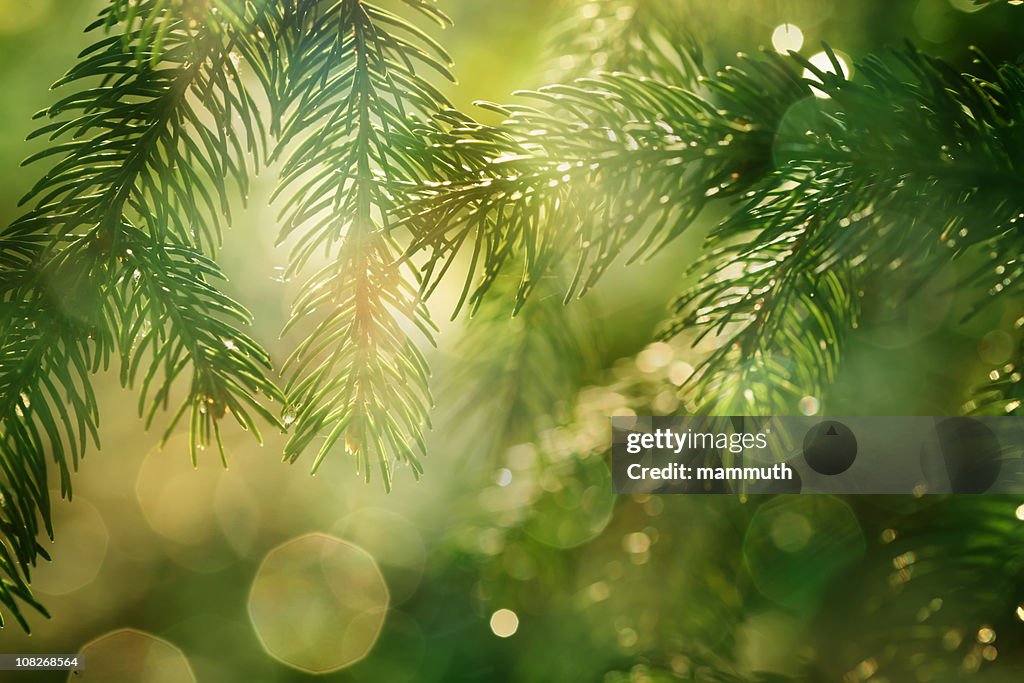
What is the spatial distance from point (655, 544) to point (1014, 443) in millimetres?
215

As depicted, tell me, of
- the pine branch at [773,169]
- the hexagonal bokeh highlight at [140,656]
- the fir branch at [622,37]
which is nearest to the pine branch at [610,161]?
the pine branch at [773,169]

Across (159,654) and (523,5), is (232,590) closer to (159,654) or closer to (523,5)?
(159,654)

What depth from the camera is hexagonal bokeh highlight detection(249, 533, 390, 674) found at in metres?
0.79

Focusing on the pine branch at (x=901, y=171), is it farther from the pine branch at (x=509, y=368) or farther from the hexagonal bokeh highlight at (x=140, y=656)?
the hexagonal bokeh highlight at (x=140, y=656)

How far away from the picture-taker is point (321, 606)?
0.90 metres

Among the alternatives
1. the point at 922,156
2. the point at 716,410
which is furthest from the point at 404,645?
the point at 922,156

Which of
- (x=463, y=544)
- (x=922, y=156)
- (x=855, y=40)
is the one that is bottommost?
(x=463, y=544)

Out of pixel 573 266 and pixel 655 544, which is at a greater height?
pixel 573 266

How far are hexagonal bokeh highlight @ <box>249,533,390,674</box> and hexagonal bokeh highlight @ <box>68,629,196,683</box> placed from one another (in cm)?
13

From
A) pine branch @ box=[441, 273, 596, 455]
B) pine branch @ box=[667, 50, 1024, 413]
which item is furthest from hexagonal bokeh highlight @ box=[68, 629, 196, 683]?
pine branch @ box=[667, 50, 1024, 413]

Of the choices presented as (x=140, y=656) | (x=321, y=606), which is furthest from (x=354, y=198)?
(x=140, y=656)

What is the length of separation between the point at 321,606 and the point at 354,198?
33.2 inches

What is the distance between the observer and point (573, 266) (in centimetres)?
40

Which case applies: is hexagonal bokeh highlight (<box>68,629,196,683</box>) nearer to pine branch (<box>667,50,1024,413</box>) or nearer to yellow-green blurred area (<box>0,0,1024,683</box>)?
yellow-green blurred area (<box>0,0,1024,683</box>)
